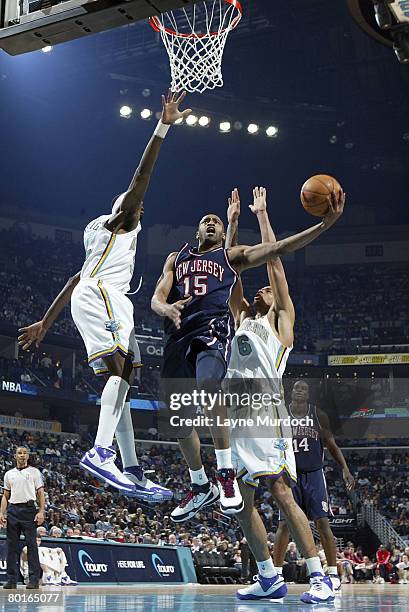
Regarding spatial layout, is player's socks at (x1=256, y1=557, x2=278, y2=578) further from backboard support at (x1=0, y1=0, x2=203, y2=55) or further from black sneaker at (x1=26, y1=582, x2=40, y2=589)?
backboard support at (x1=0, y1=0, x2=203, y2=55)

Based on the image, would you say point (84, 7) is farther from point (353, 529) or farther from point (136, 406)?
point (136, 406)

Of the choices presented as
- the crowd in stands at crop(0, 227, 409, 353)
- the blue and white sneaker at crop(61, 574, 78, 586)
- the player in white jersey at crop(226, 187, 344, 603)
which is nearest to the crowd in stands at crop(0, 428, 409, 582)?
the blue and white sneaker at crop(61, 574, 78, 586)

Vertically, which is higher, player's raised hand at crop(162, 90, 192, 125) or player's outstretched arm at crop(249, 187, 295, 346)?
player's raised hand at crop(162, 90, 192, 125)

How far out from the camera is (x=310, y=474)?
9.52 meters

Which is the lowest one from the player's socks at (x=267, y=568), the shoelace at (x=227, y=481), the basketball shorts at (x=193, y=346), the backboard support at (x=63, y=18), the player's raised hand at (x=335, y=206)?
the player's socks at (x=267, y=568)

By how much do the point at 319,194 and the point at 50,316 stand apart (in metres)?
2.38

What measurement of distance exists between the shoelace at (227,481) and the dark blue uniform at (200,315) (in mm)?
725

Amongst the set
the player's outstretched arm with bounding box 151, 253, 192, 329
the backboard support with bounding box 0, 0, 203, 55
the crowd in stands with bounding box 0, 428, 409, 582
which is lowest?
the crowd in stands with bounding box 0, 428, 409, 582

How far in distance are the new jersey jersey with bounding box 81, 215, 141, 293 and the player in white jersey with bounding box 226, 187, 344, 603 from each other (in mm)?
1288

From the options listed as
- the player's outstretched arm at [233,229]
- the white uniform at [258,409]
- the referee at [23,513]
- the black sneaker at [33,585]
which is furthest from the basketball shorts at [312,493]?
the black sneaker at [33,585]

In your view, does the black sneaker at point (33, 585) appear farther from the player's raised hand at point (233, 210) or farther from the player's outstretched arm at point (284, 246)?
the player's outstretched arm at point (284, 246)

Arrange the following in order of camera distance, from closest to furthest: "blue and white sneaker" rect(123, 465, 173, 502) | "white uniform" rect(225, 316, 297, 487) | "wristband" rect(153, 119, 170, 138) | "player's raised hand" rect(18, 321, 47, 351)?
1. "blue and white sneaker" rect(123, 465, 173, 502)
2. "wristband" rect(153, 119, 170, 138)
3. "player's raised hand" rect(18, 321, 47, 351)
4. "white uniform" rect(225, 316, 297, 487)

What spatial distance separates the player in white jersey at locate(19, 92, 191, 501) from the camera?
18.2ft

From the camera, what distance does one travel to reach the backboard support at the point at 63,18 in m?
4.63
